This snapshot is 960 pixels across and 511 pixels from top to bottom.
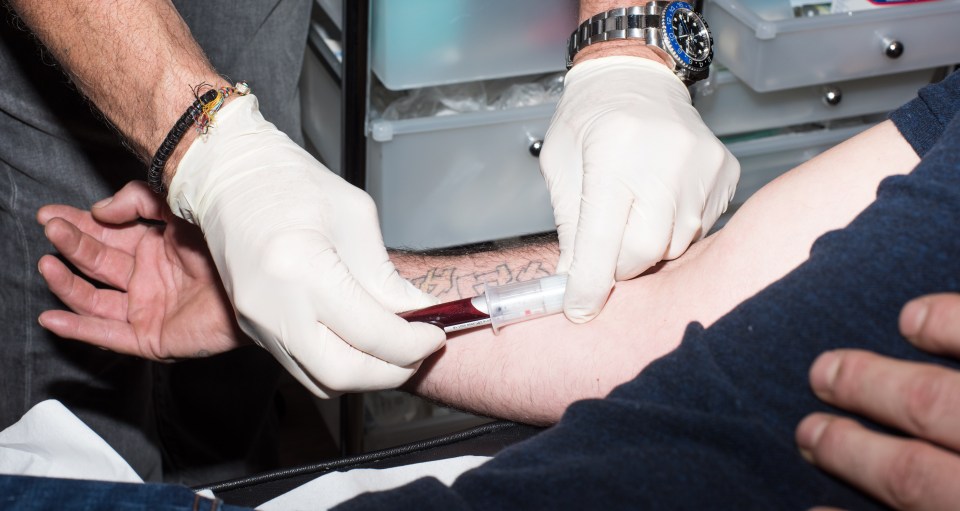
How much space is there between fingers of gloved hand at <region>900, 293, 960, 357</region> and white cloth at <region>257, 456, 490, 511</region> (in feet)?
1.27

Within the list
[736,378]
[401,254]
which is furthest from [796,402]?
[401,254]

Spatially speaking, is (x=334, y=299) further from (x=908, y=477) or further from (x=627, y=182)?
(x=908, y=477)

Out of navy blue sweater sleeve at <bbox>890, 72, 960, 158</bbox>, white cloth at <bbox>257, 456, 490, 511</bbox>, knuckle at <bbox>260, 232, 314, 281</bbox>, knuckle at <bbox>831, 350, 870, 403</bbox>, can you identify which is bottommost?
white cloth at <bbox>257, 456, 490, 511</bbox>

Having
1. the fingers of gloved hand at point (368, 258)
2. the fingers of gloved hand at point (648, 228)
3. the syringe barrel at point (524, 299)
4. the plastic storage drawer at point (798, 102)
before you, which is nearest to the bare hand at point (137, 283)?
the fingers of gloved hand at point (368, 258)

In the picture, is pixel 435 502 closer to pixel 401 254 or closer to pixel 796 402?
pixel 796 402

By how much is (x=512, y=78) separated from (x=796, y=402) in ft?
3.45

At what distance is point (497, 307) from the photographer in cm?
90

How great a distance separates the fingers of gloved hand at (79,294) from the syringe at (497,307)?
1.60 feet

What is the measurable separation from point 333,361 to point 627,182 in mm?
351

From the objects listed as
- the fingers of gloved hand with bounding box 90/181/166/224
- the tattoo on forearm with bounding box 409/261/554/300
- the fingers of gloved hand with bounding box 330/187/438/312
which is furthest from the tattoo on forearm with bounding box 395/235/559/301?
the fingers of gloved hand with bounding box 90/181/166/224

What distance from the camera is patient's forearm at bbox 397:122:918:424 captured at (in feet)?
2.75

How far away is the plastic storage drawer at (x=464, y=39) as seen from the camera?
4.54ft

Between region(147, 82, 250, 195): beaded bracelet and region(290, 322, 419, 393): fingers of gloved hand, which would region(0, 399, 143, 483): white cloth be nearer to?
region(290, 322, 419, 393): fingers of gloved hand

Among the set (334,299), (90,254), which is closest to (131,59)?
(90,254)
